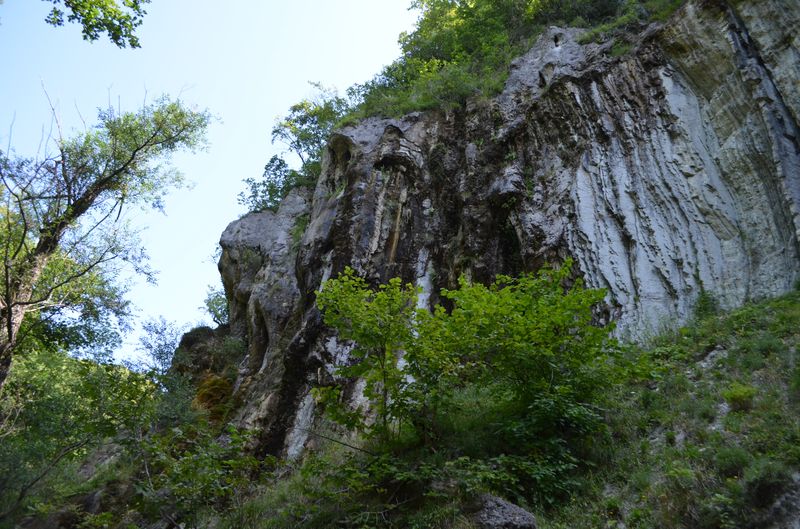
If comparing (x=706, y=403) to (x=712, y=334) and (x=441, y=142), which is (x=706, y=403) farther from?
(x=441, y=142)

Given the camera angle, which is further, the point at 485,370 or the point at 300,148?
the point at 300,148

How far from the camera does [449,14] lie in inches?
999

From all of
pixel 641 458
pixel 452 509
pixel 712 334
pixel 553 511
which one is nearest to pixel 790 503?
pixel 641 458

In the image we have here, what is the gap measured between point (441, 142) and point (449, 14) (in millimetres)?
12316

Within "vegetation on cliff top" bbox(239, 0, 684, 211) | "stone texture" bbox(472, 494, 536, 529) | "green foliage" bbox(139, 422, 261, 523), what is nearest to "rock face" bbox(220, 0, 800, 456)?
"vegetation on cliff top" bbox(239, 0, 684, 211)

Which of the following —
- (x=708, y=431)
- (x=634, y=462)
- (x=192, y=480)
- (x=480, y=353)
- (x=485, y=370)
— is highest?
(x=480, y=353)

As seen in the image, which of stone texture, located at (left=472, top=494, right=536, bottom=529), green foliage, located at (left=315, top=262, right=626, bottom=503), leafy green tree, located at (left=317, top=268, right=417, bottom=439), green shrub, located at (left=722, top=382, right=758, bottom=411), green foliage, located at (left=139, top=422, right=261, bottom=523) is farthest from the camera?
leafy green tree, located at (left=317, top=268, right=417, bottom=439)

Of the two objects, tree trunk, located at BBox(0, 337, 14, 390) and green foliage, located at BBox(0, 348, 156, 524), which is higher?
tree trunk, located at BBox(0, 337, 14, 390)

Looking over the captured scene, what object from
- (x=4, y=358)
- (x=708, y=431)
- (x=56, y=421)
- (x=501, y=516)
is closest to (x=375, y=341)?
(x=501, y=516)

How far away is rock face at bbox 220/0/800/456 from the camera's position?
9.87 meters

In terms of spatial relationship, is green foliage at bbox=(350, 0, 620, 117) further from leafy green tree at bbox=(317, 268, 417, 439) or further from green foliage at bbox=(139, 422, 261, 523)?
green foliage at bbox=(139, 422, 261, 523)

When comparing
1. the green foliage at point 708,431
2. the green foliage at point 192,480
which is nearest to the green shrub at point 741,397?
the green foliage at point 708,431

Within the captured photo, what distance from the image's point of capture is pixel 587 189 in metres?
11.9

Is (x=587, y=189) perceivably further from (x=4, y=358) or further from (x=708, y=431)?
(x=4, y=358)
